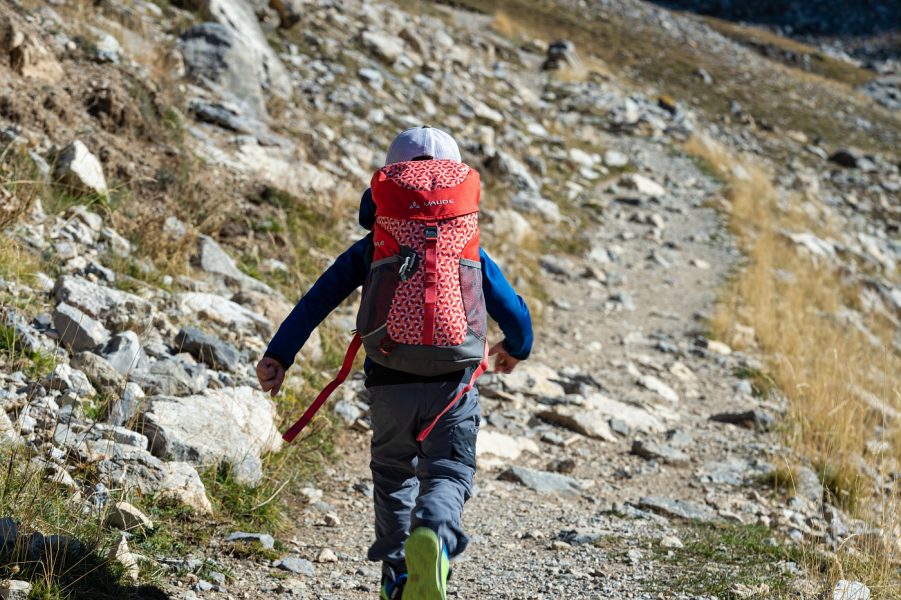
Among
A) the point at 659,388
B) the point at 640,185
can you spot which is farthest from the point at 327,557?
the point at 640,185

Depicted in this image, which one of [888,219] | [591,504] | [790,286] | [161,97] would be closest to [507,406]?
[591,504]

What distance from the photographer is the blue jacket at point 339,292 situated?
2865mm

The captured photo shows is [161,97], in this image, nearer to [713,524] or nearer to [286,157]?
[286,157]

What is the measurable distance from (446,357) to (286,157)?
6.02 meters

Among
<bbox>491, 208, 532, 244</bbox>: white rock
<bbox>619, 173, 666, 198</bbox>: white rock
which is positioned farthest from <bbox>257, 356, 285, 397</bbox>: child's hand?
<bbox>619, 173, 666, 198</bbox>: white rock

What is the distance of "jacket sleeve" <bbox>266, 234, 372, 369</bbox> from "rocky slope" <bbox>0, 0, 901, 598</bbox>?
88 centimetres

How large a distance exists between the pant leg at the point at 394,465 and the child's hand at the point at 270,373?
33cm

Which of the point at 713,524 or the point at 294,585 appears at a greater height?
the point at 294,585

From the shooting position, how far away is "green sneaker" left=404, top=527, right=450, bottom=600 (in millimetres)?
2387

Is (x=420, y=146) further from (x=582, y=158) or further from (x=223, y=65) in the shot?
(x=582, y=158)

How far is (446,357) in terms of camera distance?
2.66 m

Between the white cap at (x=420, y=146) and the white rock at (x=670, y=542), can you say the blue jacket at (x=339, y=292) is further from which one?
the white rock at (x=670, y=542)

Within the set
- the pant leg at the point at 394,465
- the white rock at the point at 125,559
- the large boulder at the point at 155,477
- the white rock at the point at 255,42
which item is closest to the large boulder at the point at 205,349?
the large boulder at the point at 155,477

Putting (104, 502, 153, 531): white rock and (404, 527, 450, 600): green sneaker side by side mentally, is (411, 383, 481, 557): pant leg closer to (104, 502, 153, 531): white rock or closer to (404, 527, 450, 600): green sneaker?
(404, 527, 450, 600): green sneaker
